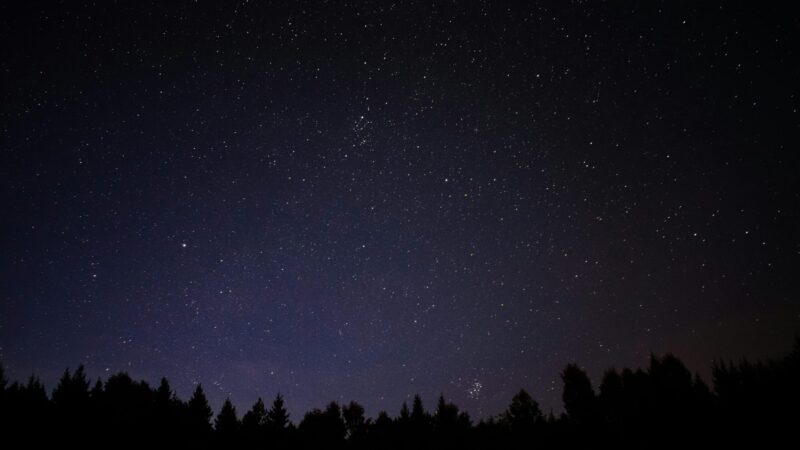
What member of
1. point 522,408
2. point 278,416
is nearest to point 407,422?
point 278,416

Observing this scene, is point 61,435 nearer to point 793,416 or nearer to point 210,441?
point 210,441

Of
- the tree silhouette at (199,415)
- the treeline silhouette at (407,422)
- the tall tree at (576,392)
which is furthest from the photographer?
the tall tree at (576,392)

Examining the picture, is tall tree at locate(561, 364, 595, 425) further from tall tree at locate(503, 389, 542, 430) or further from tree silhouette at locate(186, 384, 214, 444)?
tree silhouette at locate(186, 384, 214, 444)

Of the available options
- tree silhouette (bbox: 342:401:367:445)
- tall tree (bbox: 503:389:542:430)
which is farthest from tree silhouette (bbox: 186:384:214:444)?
tall tree (bbox: 503:389:542:430)

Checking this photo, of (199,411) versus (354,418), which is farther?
(354,418)

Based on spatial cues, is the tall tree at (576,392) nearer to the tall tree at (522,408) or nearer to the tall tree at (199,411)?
the tall tree at (522,408)

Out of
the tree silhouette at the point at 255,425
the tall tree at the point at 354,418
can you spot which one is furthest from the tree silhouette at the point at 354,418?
the tree silhouette at the point at 255,425

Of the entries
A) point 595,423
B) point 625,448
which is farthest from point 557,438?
point 625,448

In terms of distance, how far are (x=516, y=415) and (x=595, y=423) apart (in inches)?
1179

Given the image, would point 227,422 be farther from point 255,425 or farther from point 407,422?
point 407,422

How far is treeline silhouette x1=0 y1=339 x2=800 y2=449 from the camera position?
1219 inches

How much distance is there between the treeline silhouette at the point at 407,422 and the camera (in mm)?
30953

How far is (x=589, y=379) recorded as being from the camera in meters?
61.8

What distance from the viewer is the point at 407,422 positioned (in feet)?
152
